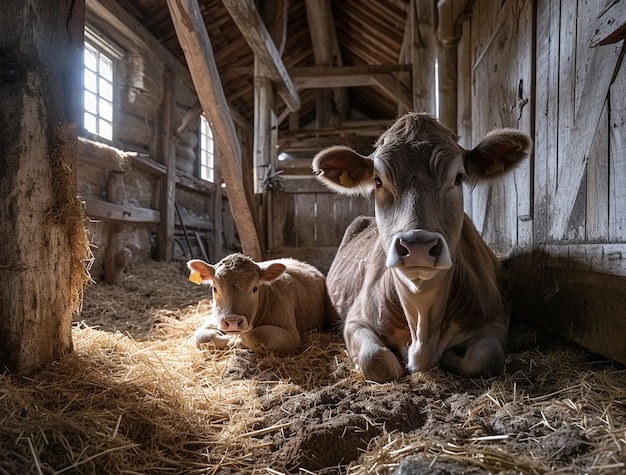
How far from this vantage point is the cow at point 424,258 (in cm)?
239

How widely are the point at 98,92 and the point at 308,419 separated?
7.39m

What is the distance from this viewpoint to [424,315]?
2730 mm

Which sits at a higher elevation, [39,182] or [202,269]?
[39,182]

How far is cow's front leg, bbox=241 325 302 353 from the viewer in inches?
139

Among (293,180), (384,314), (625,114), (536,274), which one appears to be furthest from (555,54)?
(293,180)

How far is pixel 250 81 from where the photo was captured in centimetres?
1330

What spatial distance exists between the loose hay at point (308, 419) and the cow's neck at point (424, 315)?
0.50 feet

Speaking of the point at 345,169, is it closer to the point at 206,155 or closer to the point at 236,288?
the point at 236,288

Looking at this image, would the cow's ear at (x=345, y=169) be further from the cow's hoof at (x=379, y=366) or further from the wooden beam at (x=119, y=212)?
the wooden beam at (x=119, y=212)

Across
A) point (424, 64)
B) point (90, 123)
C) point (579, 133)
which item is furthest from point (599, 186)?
point (90, 123)

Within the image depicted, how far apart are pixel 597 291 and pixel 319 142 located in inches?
516

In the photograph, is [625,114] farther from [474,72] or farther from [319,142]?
[319,142]

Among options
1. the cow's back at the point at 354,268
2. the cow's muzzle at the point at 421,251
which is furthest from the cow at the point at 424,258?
the cow's back at the point at 354,268

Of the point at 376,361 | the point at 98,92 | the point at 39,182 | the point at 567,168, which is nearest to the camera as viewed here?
the point at 39,182
